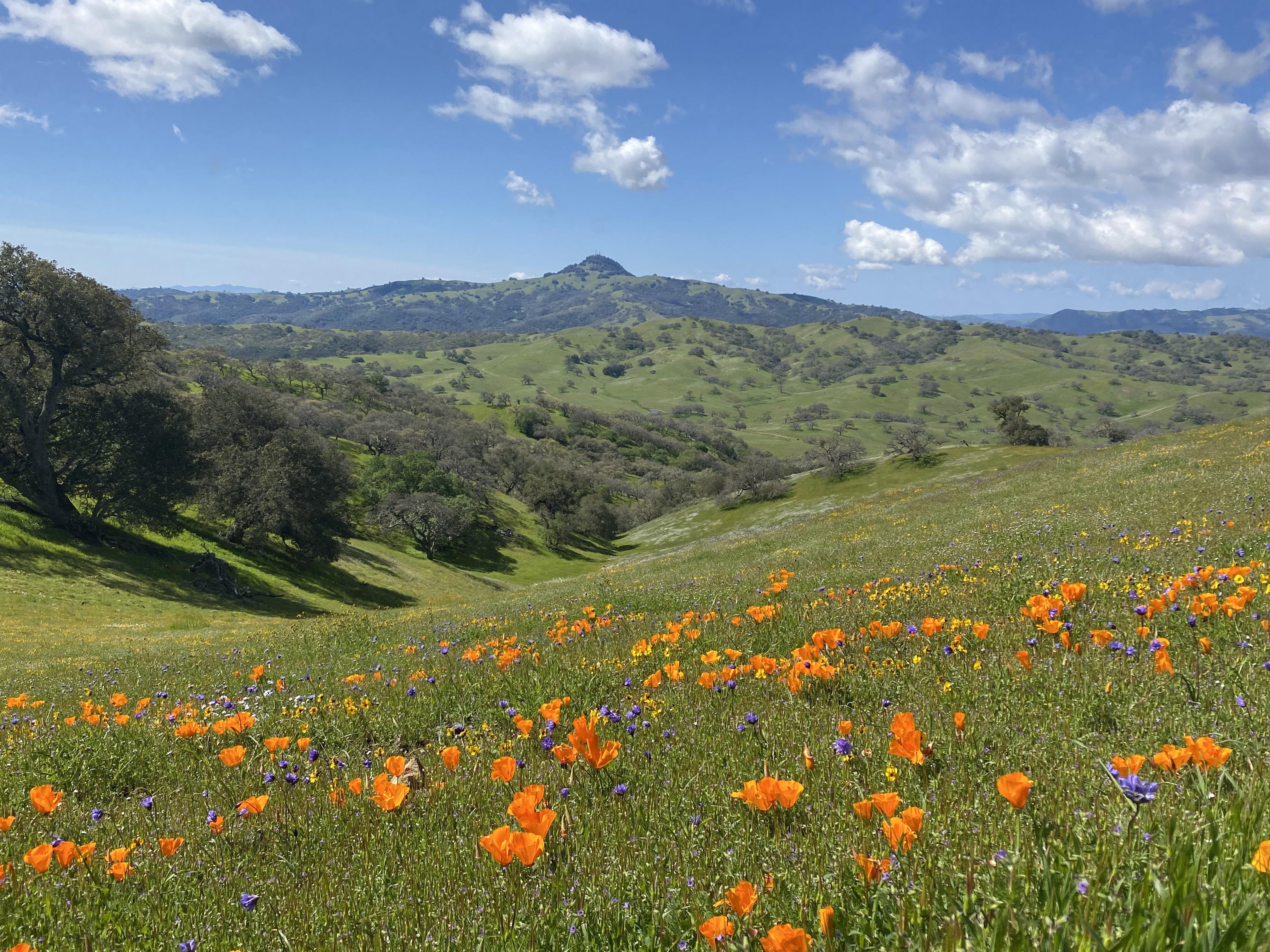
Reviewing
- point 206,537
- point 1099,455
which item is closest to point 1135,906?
point 1099,455

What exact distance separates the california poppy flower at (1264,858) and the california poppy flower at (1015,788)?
1.94ft

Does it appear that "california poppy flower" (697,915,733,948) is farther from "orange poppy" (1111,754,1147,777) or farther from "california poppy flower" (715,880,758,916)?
"orange poppy" (1111,754,1147,777)

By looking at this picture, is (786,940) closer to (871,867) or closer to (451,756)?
(871,867)

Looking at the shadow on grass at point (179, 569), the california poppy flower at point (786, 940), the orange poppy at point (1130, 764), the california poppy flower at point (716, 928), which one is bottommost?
the shadow on grass at point (179, 569)

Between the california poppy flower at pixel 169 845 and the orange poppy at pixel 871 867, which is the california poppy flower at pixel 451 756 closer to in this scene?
the california poppy flower at pixel 169 845

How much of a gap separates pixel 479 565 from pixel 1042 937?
277 feet

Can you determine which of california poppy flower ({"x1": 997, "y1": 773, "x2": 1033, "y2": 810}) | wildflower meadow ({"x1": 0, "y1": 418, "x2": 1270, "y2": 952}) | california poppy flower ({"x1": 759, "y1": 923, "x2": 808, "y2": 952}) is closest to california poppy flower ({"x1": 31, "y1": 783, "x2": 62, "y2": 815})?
wildflower meadow ({"x1": 0, "y1": 418, "x2": 1270, "y2": 952})

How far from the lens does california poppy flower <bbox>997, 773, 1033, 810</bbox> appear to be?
229cm

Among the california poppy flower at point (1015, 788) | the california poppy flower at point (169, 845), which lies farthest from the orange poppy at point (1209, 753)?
the california poppy flower at point (169, 845)

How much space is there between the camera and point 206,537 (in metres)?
50.0

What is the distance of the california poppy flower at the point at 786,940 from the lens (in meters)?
1.79

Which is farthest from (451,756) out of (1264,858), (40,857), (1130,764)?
(1264,858)

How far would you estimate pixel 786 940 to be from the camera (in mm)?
1800

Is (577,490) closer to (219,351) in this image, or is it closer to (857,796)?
(857,796)
